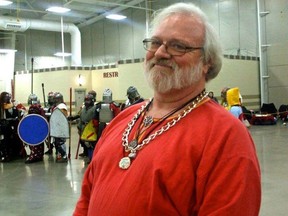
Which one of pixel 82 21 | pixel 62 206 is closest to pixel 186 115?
pixel 62 206

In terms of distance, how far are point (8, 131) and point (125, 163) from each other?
7702mm

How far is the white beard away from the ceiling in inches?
667

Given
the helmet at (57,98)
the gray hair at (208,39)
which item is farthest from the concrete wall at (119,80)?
the gray hair at (208,39)

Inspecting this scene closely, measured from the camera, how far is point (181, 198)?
124 centimetres

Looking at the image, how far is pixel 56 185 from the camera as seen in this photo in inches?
225

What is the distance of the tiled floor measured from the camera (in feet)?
14.6

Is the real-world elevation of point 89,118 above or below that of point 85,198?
above

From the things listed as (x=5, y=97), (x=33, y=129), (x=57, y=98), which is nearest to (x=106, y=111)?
(x=57, y=98)

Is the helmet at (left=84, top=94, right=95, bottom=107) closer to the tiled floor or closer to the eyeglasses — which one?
the tiled floor

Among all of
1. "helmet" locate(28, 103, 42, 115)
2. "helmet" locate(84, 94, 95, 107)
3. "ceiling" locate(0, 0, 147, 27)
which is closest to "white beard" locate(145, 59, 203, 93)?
"helmet" locate(84, 94, 95, 107)

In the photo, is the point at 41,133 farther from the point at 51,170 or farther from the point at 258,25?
the point at 258,25

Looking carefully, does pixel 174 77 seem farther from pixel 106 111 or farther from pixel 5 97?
pixel 5 97

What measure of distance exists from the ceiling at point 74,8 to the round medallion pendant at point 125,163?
17.1 metres

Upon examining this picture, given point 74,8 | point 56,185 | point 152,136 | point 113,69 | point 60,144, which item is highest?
point 74,8
